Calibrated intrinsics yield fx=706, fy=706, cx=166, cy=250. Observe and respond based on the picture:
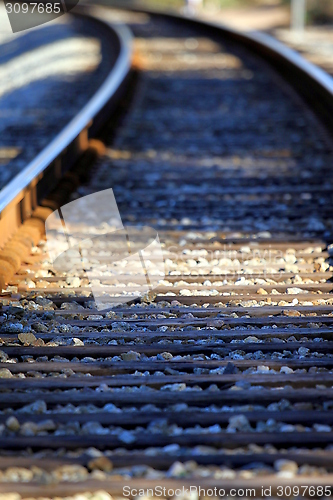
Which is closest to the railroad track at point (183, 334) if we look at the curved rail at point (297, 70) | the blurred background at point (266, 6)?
the curved rail at point (297, 70)

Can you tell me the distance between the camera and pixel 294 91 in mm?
8555

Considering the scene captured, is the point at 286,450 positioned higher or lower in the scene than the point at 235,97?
higher

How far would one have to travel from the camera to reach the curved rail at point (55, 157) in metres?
3.70

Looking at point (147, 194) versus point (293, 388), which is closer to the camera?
point (293, 388)

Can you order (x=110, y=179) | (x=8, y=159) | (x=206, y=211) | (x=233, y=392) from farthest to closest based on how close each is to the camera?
(x=8, y=159)
(x=110, y=179)
(x=206, y=211)
(x=233, y=392)

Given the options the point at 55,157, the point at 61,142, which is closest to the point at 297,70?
the point at 61,142

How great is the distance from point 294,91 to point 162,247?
17.4 ft

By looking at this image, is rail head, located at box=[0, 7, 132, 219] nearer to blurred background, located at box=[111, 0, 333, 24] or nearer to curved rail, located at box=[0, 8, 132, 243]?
curved rail, located at box=[0, 8, 132, 243]

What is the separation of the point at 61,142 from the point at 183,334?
9.22 feet

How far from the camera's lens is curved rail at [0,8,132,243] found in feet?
12.1

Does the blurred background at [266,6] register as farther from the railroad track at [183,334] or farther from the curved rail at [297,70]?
the railroad track at [183,334]

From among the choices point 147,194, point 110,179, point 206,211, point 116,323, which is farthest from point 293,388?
point 110,179

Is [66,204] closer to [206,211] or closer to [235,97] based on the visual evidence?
[206,211]

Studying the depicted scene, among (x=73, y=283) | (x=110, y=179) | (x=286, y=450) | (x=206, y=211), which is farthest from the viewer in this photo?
(x=110, y=179)
